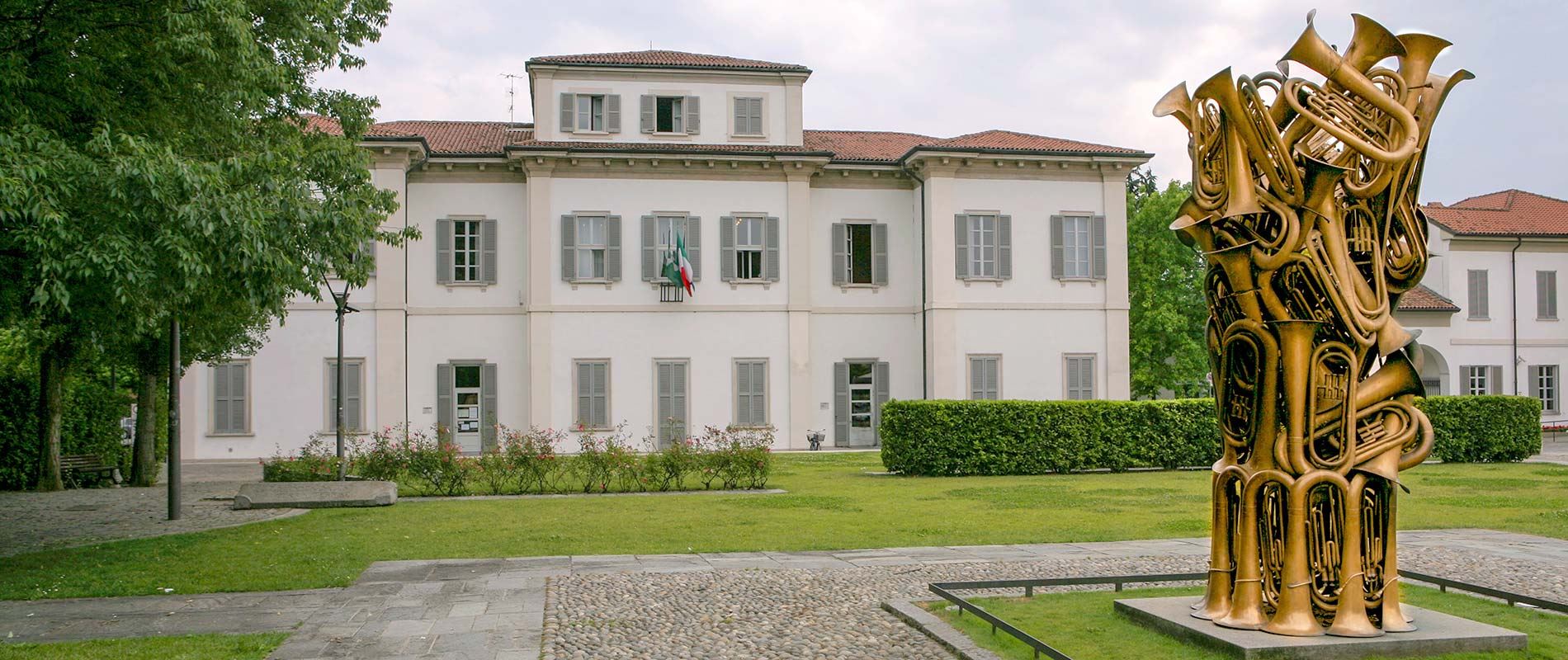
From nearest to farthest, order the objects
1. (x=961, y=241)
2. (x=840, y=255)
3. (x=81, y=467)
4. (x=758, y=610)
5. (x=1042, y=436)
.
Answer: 1. (x=758, y=610)
2. (x=81, y=467)
3. (x=1042, y=436)
4. (x=961, y=241)
5. (x=840, y=255)

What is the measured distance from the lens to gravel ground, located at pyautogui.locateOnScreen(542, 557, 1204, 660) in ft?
23.4

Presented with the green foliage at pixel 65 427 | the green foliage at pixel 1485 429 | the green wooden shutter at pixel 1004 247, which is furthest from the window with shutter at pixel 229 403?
the green foliage at pixel 1485 429

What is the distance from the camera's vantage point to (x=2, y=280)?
1002cm

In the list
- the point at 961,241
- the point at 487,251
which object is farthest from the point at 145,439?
the point at 961,241

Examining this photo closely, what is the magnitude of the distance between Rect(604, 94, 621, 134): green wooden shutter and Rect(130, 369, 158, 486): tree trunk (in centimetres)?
1259

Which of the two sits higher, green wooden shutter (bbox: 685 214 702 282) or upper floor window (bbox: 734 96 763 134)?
upper floor window (bbox: 734 96 763 134)

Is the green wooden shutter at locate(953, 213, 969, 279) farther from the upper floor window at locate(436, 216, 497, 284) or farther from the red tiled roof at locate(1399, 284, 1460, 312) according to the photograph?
the red tiled roof at locate(1399, 284, 1460, 312)

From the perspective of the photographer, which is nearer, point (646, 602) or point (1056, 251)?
point (646, 602)

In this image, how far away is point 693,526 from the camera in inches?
541

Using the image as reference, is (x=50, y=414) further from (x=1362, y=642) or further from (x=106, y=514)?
(x=1362, y=642)

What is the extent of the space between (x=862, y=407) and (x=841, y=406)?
1.92 ft

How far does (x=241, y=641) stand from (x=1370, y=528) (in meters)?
6.82

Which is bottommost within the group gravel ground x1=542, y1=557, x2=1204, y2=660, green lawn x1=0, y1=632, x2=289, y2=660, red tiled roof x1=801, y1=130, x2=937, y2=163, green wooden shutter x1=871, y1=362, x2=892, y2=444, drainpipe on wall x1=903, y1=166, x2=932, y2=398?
gravel ground x1=542, y1=557, x2=1204, y2=660

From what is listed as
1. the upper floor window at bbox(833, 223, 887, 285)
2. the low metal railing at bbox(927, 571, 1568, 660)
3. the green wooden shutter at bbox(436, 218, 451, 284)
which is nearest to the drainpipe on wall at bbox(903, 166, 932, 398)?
the upper floor window at bbox(833, 223, 887, 285)
